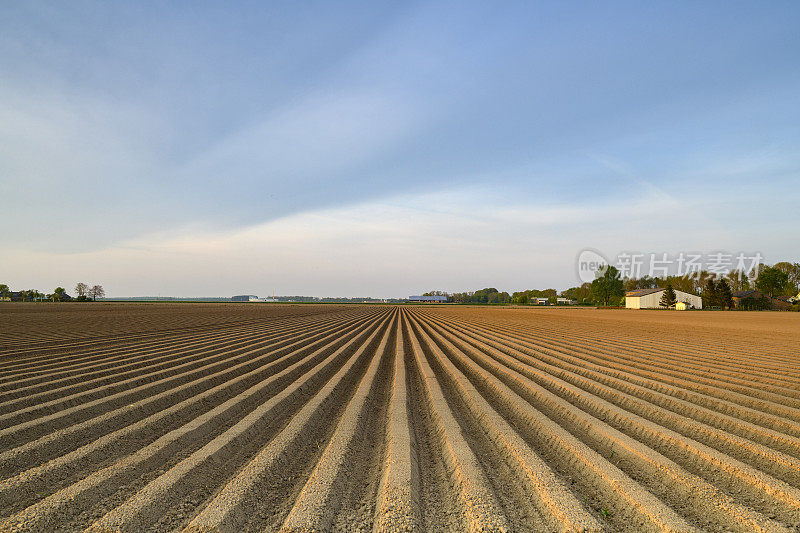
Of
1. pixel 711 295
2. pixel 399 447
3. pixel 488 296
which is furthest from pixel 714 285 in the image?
pixel 488 296

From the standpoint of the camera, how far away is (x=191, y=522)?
8.21 ft

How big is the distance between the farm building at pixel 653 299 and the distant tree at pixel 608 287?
29.9 feet

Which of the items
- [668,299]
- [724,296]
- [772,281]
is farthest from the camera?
[772,281]

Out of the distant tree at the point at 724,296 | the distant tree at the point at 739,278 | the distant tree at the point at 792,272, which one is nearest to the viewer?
the distant tree at the point at 724,296

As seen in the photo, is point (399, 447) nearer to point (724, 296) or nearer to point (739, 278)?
point (724, 296)

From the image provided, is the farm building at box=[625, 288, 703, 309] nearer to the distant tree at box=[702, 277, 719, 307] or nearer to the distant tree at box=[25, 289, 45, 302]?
the distant tree at box=[702, 277, 719, 307]

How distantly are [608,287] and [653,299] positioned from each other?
11.7 m

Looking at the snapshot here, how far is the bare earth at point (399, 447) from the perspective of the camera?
2.65 m

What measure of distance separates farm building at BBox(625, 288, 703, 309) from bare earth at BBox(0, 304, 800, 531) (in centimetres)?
6063

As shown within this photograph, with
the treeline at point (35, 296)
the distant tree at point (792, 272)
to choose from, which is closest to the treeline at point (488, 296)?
the distant tree at point (792, 272)

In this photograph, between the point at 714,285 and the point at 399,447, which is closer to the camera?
the point at 399,447

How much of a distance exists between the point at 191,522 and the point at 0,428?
3.68 metres

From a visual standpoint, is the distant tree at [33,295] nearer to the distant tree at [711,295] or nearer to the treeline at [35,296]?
the treeline at [35,296]

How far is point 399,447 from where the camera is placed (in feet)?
12.3
